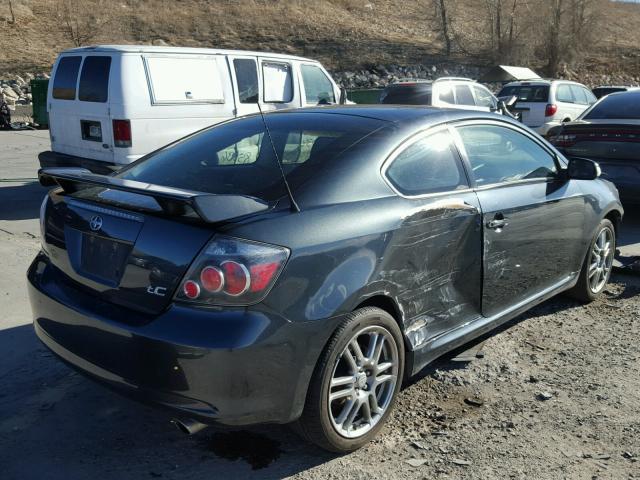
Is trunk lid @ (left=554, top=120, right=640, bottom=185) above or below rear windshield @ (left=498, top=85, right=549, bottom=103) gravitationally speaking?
below

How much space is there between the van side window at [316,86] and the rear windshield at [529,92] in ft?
25.4

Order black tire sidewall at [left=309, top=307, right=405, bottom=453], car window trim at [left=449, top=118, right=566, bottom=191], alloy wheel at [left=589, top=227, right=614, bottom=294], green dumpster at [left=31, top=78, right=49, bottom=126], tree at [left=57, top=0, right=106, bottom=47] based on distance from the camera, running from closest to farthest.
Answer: black tire sidewall at [left=309, top=307, right=405, bottom=453]
car window trim at [left=449, top=118, right=566, bottom=191]
alloy wheel at [left=589, top=227, right=614, bottom=294]
green dumpster at [left=31, top=78, right=49, bottom=126]
tree at [left=57, top=0, right=106, bottom=47]

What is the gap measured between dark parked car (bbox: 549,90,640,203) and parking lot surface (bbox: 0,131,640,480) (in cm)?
377

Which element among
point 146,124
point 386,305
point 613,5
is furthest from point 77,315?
point 613,5

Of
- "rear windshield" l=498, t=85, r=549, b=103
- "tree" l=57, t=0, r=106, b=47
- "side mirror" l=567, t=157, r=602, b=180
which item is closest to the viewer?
"side mirror" l=567, t=157, r=602, b=180

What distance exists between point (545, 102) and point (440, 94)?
13.7 ft

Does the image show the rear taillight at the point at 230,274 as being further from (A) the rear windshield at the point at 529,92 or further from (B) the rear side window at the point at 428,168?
(A) the rear windshield at the point at 529,92

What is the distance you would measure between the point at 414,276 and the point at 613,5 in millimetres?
68633

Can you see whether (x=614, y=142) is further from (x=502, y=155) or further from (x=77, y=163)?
(x=77, y=163)

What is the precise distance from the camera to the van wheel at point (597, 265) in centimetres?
520

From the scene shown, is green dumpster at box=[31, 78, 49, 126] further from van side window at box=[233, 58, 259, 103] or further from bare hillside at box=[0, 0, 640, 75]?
van side window at box=[233, 58, 259, 103]

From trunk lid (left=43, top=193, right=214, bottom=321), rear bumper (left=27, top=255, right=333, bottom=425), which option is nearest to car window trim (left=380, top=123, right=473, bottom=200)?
rear bumper (left=27, top=255, right=333, bottom=425)

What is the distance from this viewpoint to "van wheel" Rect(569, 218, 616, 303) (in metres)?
5.20

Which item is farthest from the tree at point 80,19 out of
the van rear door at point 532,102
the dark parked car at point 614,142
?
the dark parked car at point 614,142
